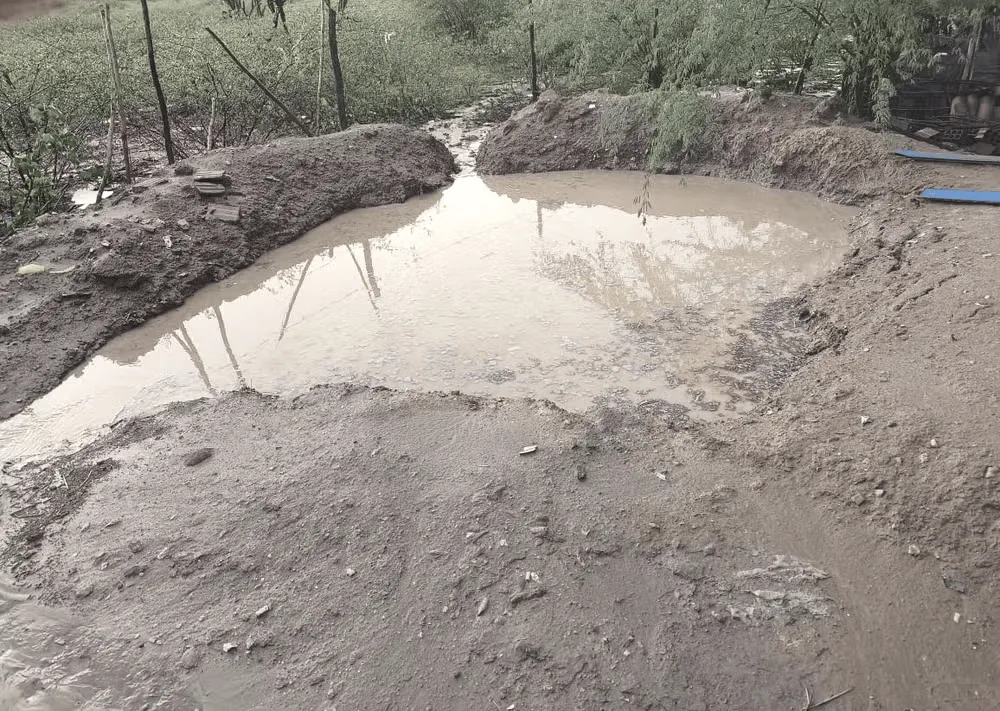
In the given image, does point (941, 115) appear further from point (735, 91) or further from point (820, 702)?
point (820, 702)

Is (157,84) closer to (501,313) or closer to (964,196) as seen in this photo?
(501,313)

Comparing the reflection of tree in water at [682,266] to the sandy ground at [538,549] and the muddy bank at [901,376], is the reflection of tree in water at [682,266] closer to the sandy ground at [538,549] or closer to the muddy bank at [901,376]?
the muddy bank at [901,376]

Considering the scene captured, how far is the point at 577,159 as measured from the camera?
8.84 m

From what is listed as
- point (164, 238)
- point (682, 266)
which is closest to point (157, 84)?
point (164, 238)

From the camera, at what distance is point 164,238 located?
590cm

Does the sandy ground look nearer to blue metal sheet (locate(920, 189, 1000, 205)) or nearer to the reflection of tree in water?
the reflection of tree in water

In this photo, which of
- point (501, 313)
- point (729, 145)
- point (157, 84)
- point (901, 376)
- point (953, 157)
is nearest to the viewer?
point (901, 376)

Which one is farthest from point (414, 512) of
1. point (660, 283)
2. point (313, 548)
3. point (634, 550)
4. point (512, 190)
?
point (512, 190)

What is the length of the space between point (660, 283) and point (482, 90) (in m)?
8.39

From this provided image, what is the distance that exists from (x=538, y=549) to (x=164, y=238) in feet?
15.7

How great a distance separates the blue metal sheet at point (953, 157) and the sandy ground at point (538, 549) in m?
3.38

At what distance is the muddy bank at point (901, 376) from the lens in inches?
108

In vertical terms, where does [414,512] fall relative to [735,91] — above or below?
A: below

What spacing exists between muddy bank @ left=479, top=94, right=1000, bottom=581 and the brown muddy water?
0.37 meters
